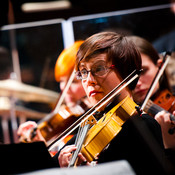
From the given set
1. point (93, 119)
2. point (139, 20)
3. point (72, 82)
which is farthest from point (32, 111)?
point (139, 20)

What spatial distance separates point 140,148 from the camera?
1.00 meters

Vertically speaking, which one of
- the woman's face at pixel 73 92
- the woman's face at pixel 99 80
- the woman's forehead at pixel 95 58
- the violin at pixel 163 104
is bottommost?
the violin at pixel 163 104

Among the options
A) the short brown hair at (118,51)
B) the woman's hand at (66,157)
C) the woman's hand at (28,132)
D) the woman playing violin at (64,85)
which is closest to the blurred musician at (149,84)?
the short brown hair at (118,51)

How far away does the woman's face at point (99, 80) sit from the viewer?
3.67 ft

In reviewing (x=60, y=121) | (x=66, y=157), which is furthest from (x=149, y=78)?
(x=66, y=157)

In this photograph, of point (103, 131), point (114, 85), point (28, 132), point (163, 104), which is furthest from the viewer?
point (28, 132)

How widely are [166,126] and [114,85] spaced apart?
0.94 ft

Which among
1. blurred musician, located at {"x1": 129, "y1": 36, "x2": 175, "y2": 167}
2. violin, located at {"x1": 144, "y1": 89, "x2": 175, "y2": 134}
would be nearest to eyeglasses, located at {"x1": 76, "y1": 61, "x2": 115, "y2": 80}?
blurred musician, located at {"x1": 129, "y1": 36, "x2": 175, "y2": 167}

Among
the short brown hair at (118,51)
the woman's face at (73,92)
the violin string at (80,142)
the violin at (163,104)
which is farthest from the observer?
the woman's face at (73,92)

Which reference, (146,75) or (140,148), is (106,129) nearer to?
(140,148)

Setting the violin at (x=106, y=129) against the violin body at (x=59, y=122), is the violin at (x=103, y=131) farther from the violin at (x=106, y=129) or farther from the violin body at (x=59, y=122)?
the violin body at (x=59, y=122)

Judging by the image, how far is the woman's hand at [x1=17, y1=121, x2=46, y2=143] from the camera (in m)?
1.36

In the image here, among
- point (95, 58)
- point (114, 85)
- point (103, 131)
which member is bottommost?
point (103, 131)

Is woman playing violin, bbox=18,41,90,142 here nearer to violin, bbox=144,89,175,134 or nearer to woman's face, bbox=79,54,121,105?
woman's face, bbox=79,54,121,105
